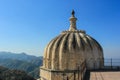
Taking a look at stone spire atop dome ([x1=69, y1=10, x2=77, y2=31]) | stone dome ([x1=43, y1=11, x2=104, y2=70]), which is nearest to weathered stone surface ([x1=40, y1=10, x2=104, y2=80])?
stone dome ([x1=43, y1=11, x2=104, y2=70])

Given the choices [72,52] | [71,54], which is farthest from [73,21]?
[71,54]

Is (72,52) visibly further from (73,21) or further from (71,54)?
(73,21)

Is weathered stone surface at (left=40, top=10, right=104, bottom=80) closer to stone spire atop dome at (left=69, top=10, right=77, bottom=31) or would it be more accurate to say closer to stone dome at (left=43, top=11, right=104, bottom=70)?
stone dome at (left=43, top=11, right=104, bottom=70)

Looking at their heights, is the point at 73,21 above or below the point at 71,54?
above

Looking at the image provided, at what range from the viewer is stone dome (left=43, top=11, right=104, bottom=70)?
2156 centimetres

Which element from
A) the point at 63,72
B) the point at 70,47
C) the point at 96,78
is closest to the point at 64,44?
the point at 70,47

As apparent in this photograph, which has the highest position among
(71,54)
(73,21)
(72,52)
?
(73,21)

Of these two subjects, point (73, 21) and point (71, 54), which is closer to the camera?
point (71, 54)

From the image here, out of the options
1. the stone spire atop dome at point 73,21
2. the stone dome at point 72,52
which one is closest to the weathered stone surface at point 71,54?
the stone dome at point 72,52

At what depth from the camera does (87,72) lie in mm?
20609

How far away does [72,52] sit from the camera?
70.9ft

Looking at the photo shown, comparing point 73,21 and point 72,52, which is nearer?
point 72,52

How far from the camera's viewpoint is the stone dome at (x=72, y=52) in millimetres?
21562

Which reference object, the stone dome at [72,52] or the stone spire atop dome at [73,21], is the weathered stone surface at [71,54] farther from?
the stone spire atop dome at [73,21]
